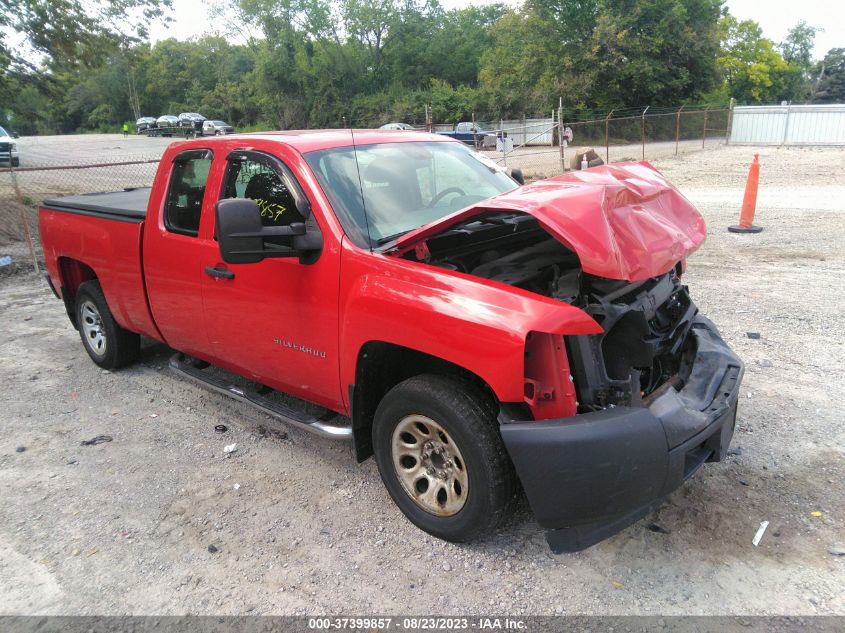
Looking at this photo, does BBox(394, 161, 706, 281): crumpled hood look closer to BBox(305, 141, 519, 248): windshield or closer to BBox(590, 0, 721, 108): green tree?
BBox(305, 141, 519, 248): windshield

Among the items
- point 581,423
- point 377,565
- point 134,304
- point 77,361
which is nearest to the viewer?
point 581,423

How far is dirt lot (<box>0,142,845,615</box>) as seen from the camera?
8.96 feet

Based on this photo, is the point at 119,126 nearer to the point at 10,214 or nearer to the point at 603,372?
the point at 10,214

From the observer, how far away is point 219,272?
380 centimetres

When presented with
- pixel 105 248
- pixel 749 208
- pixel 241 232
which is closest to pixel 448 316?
pixel 241 232

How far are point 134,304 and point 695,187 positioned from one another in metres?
15.8

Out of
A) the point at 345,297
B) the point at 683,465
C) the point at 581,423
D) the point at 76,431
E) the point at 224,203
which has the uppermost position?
the point at 224,203

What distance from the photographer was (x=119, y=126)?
8800cm

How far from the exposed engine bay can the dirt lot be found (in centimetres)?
80

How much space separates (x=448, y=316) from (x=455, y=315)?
35mm

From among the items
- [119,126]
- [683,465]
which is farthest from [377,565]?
[119,126]

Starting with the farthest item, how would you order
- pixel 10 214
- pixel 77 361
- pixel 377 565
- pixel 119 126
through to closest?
1. pixel 119 126
2. pixel 10 214
3. pixel 77 361
4. pixel 377 565

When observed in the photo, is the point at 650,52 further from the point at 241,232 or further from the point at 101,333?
the point at 241,232

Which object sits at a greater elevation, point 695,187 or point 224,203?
point 224,203
